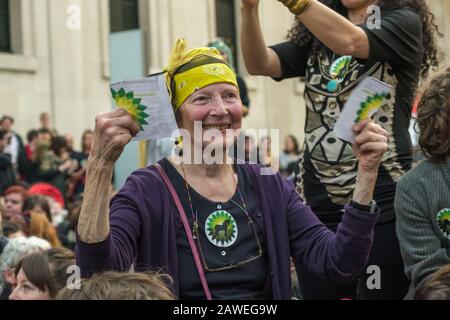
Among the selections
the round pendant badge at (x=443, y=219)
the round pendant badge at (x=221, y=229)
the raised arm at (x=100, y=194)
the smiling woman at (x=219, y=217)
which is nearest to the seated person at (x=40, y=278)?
the smiling woman at (x=219, y=217)

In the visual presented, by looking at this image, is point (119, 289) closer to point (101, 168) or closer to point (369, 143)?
point (101, 168)

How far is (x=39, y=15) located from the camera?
51.6 ft

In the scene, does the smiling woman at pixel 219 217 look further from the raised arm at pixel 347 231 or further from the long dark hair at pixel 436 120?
the long dark hair at pixel 436 120

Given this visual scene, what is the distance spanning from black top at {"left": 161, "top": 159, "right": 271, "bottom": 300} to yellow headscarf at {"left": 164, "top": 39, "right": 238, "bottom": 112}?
320 millimetres

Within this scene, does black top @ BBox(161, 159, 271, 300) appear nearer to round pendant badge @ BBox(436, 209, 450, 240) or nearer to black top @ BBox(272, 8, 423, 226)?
black top @ BBox(272, 8, 423, 226)

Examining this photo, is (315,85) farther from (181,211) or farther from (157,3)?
(157,3)

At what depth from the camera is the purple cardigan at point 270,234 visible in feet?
11.3

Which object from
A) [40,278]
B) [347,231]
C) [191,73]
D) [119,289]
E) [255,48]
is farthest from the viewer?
[40,278]

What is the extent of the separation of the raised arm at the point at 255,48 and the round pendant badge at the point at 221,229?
98 centimetres

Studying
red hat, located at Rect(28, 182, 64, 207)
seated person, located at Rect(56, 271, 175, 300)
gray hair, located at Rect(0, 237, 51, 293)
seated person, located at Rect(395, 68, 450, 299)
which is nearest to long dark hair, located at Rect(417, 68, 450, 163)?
seated person, located at Rect(395, 68, 450, 299)

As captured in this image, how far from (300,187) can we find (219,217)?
888 mm

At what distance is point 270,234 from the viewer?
3711 millimetres

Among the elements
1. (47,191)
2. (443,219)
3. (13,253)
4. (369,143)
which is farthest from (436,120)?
(47,191)

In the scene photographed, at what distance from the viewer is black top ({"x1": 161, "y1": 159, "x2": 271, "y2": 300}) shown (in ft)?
11.7
